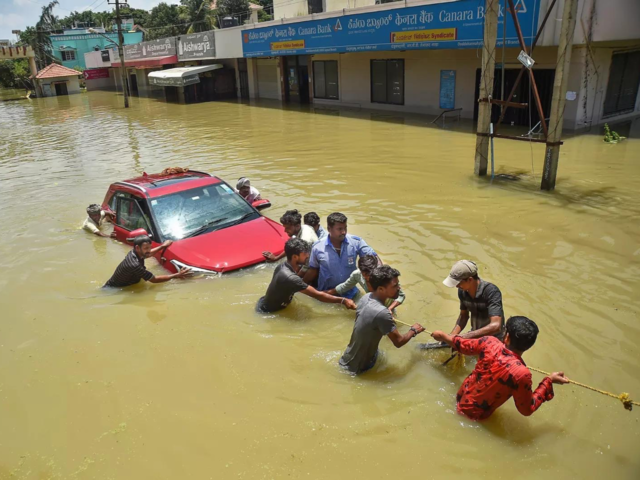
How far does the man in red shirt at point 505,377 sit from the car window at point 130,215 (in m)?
4.92

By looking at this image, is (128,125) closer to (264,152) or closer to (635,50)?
(264,152)

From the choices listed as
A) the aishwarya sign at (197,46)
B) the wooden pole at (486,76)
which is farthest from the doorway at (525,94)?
the aishwarya sign at (197,46)

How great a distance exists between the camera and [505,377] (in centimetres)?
361

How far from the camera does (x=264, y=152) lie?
632 inches

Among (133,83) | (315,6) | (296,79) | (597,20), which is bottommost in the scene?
(133,83)

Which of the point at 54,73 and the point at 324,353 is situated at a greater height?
the point at 54,73

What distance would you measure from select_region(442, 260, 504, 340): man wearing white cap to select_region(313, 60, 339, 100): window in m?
24.0

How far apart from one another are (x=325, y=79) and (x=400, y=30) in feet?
28.2

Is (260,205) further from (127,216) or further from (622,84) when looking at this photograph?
(622,84)

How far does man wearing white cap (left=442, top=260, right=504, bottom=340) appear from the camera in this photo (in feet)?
14.0

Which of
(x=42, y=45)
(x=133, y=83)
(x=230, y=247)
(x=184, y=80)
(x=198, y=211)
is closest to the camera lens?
(x=230, y=247)

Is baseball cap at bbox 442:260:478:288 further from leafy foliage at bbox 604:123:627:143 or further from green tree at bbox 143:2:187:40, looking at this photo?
green tree at bbox 143:2:187:40

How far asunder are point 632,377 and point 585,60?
47.0ft

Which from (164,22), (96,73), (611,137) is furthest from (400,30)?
(164,22)
